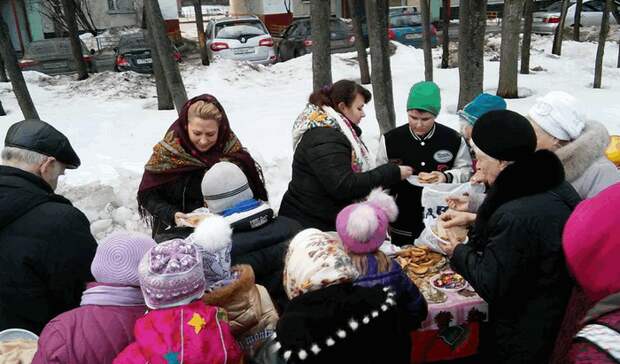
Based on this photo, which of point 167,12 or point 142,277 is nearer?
point 142,277

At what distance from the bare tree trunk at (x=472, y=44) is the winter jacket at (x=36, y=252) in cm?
654

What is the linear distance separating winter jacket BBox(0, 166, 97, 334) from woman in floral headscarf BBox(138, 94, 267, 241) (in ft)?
2.91

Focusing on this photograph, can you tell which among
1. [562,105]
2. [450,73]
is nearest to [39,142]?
[562,105]

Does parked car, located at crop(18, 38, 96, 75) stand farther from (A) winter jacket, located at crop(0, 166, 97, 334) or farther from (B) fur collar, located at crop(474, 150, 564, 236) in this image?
(B) fur collar, located at crop(474, 150, 564, 236)

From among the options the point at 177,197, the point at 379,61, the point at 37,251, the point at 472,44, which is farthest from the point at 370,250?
the point at 472,44

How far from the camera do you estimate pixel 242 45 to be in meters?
15.7

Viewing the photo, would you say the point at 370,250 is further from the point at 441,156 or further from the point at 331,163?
the point at 441,156

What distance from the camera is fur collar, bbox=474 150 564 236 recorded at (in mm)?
2248

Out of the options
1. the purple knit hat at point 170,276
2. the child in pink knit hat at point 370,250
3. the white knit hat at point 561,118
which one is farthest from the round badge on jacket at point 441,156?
the purple knit hat at point 170,276

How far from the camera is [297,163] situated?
11.6 ft

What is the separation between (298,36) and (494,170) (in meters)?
16.0

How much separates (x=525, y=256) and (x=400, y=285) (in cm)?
56

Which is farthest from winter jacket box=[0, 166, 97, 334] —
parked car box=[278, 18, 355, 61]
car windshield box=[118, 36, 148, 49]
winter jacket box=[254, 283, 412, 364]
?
parked car box=[278, 18, 355, 61]

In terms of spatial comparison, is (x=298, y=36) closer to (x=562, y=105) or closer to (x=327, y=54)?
(x=327, y=54)
